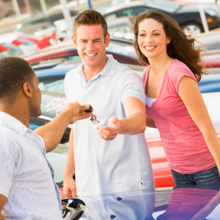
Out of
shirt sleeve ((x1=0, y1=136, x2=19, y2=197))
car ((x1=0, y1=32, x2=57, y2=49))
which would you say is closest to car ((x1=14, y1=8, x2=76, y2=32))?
car ((x1=0, y1=32, x2=57, y2=49))

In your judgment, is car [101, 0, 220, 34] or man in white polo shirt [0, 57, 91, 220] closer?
man in white polo shirt [0, 57, 91, 220]

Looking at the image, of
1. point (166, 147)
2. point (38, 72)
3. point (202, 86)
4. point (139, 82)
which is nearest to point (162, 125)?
point (166, 147)

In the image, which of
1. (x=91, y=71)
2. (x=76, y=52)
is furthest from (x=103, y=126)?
(x=76, y=52)

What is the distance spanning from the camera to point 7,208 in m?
1.06

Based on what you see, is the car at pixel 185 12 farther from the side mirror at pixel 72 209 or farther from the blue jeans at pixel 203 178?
the side mirror at pixel 72 209

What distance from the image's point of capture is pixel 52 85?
4438 millimetres

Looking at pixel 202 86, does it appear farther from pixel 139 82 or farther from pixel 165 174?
pixel 139 82

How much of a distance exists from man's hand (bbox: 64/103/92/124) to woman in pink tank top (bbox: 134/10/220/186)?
40 cm

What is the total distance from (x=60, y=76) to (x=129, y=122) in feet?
9.72

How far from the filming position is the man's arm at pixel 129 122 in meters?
1.50

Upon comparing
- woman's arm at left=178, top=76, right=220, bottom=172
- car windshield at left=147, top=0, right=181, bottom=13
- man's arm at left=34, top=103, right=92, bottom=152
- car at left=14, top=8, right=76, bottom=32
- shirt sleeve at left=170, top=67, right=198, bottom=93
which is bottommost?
woman's arm at left=178, top=76, right=220, bottom=172

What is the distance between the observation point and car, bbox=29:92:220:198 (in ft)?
8.70

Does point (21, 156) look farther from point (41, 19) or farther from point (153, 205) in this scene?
point (41, 19)

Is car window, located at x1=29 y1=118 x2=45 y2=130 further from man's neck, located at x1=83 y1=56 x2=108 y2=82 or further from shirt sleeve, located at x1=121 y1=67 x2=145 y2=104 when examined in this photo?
shirt sleeve, located at x1=121 y1=67 x2=145 y2=104
